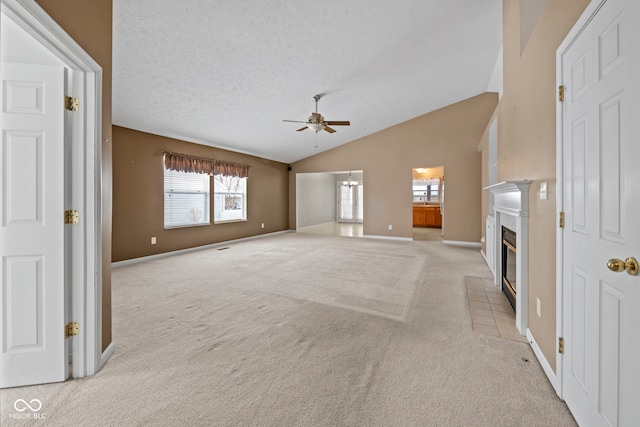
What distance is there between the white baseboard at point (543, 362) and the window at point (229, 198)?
6.04 m

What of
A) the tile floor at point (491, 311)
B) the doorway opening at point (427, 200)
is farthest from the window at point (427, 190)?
the tile floor at point (491, 311)

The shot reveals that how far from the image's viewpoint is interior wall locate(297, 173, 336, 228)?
9383mm

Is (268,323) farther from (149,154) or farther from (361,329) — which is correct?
(149,154)

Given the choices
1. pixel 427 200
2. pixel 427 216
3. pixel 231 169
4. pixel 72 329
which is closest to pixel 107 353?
pixel 72 329

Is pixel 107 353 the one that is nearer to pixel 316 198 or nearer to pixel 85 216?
pixel 85 216

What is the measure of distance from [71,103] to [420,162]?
22.4ft

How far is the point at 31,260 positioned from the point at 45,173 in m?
0.53

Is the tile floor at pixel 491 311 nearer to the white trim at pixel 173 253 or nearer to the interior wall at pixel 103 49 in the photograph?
the interior wall at pixel 103 49

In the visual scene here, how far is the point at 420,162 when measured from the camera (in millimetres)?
6883

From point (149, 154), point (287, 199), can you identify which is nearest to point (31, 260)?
point (149, 154)

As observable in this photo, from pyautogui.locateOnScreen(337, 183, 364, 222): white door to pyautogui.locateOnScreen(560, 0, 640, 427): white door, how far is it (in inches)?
420

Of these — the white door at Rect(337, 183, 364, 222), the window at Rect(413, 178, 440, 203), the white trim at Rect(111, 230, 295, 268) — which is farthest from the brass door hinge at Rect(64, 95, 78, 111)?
the white door at Rect(337, 183, 364, 222)

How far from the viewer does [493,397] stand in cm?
145

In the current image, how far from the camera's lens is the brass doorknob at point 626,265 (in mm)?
889
